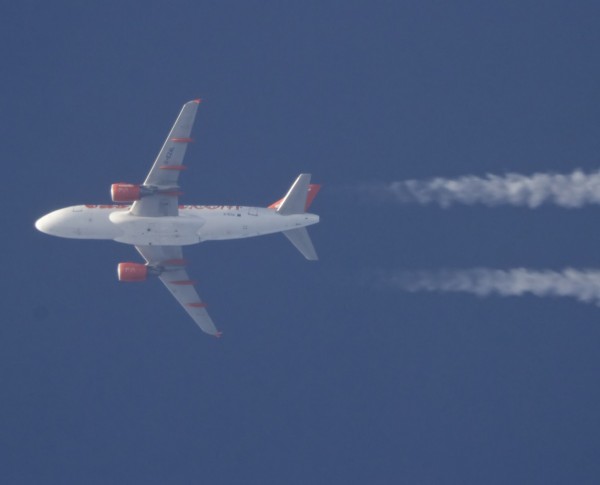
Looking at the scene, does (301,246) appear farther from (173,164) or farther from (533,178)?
(533,178)

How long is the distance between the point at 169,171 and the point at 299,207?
863cm

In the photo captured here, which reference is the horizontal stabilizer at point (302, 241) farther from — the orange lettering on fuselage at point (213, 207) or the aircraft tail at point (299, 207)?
the orange lettering on fuselage at point (213, 207)

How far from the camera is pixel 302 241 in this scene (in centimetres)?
6900

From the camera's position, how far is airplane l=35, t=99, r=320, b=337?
218ft

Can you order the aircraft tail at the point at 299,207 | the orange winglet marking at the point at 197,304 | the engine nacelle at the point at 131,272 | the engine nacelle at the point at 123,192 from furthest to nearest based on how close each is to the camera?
the orange winglet marking at the point at 197,304, the engine nacelle at the point at 131,272, the aircraft tail at the point at 299,207, the engine nacelle at the point at 123,192

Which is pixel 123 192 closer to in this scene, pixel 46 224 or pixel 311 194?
pixel 46 224

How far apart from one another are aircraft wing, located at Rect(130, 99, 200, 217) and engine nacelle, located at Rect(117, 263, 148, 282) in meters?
3.65

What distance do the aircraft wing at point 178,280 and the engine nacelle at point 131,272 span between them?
173 centimetres

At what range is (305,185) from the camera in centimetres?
6831

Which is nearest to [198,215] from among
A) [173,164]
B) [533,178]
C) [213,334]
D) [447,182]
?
[173,164]

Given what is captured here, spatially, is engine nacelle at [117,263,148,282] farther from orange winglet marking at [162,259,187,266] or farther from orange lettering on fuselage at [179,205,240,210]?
orange lettering on fuselage at [179,205,240,210]

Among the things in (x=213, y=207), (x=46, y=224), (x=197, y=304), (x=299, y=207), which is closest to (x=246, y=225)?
(x=213, y=207)

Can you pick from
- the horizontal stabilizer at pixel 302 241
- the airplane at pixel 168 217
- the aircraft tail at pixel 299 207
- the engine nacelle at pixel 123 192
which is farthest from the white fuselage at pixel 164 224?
the engine nacelle at pixel 123 192

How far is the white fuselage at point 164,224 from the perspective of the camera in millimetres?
67000
